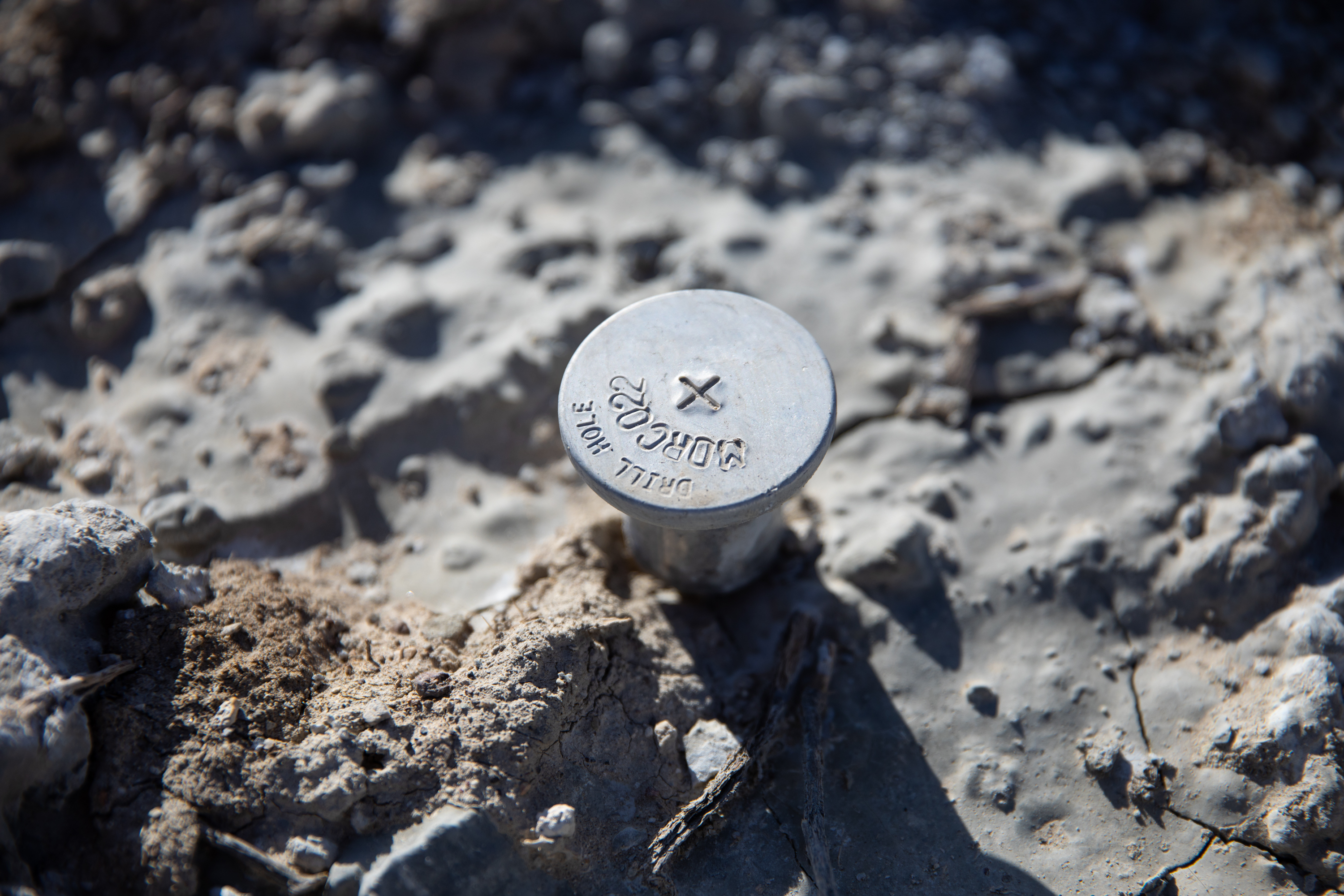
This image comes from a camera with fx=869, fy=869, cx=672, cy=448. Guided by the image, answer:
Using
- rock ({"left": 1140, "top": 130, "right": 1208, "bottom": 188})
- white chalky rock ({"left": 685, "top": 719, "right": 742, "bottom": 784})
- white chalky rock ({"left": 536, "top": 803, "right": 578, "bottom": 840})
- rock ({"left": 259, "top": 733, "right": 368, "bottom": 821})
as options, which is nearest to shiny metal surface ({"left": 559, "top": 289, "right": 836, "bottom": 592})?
white chalky rock ({"left": 685, "top": 719, "right": 742, "bottom": 784})

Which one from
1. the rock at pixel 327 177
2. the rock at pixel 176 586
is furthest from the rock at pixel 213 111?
the rock at pixel 176 586

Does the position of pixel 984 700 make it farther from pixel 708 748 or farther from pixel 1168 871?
pixel 708 748

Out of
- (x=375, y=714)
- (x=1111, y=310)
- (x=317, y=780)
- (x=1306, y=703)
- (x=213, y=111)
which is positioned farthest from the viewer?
(x=213, y=111)

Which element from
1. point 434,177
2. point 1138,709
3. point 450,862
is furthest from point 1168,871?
point 434,177

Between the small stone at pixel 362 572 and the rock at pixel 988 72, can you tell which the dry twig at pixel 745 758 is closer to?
the small stone at pixel 362 572

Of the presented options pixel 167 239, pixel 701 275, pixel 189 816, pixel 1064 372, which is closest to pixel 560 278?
pixel 701 275

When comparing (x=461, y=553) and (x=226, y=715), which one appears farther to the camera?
(x=461, y=553)

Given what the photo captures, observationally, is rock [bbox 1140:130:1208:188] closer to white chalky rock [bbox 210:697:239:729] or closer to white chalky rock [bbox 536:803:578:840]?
white chalky rock [bbox 536:803:578:840]
